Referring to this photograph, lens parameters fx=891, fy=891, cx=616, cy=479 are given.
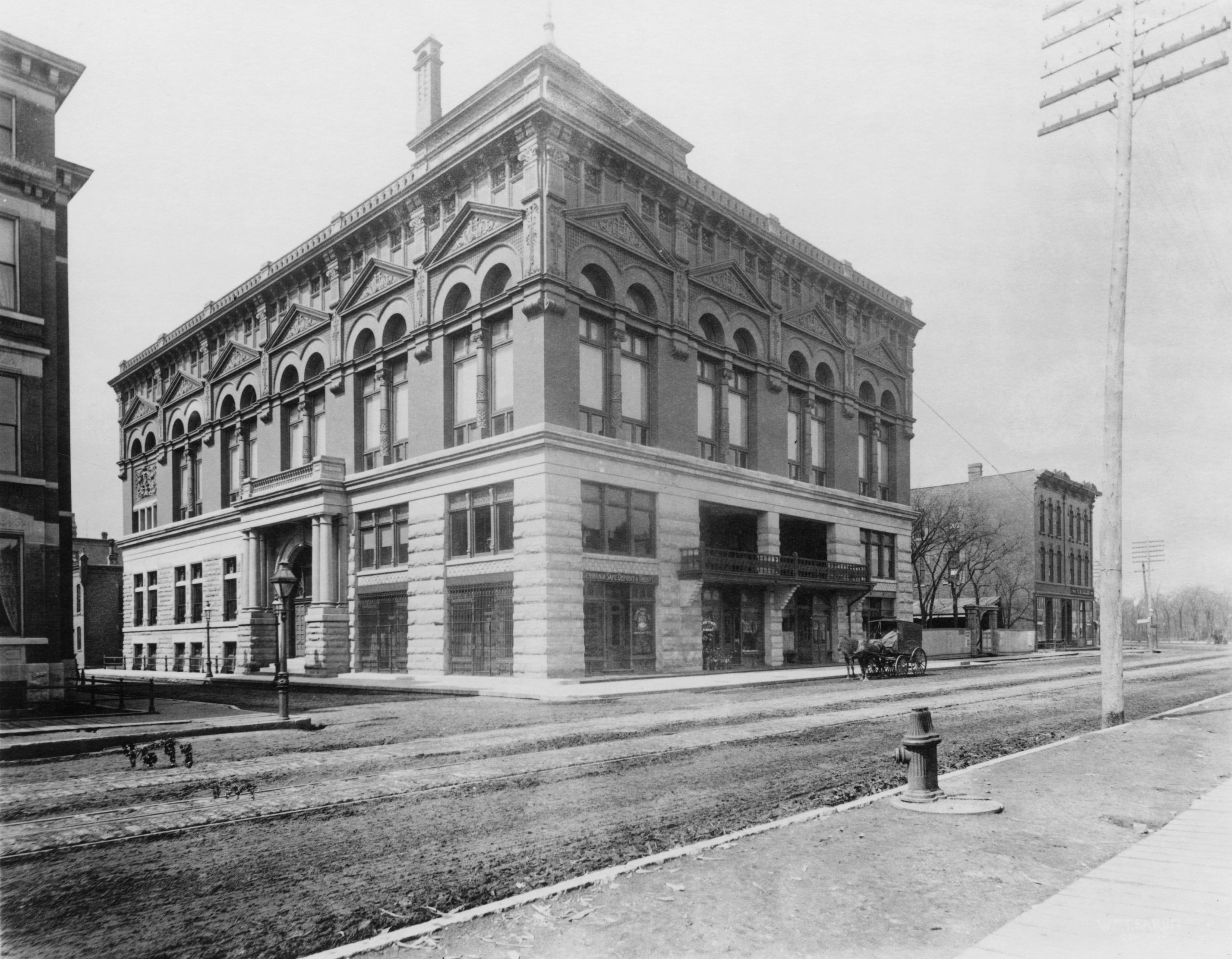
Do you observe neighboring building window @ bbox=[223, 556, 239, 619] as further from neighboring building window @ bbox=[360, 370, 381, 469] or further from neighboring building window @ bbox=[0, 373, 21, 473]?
neighboring building window @ bbox=[0, 373, 21, 473]

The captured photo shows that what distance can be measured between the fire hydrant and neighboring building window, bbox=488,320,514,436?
22.5m

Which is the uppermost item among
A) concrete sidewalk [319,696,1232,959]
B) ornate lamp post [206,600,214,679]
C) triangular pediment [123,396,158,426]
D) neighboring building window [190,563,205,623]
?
triangular pediment [123,396,158,426]

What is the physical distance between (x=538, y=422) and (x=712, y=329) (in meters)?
11.1

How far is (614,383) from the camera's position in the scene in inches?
1225

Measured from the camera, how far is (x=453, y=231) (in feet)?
104

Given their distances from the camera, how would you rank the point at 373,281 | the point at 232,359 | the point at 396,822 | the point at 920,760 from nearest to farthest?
the point at 396,822, the point at 920,760, the point at 373,281, the point at 232,359

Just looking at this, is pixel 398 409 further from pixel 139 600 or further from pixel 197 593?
pixel 139 600

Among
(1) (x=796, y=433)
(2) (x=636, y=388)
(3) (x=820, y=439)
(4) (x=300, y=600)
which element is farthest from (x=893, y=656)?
(4) (x=300, y=600)

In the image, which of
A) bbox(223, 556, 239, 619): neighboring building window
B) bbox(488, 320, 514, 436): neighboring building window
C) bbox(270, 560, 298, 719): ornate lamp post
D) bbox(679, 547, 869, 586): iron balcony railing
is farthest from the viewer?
bbox(223, 556, 239, 619): neighboring building window

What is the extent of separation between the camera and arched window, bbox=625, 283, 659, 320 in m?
32.4

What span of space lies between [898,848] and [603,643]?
23278 millimetres

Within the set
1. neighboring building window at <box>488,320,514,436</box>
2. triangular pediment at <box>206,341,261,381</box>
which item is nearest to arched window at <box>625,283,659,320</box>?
neighboring building window at <box>488,320,514,436</box>

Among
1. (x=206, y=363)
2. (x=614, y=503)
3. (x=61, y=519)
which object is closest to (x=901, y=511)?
(x=614, y=503)

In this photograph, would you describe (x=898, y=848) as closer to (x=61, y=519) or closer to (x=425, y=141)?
(x=61, y=519)
